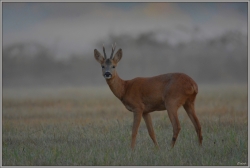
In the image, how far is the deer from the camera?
8.27 metres

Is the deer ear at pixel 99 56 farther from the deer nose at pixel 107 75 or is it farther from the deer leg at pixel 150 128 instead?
the deer leg at pixel 150 128

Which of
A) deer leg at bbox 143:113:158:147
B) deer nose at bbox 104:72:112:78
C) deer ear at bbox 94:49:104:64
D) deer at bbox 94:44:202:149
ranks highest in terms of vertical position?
deer ear at bbox 94:49:104:64

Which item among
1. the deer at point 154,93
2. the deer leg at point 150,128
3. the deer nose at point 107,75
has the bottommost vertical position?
the deer leg at point 150,128

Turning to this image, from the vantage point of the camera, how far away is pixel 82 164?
7.32 m

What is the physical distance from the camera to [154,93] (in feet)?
27.9

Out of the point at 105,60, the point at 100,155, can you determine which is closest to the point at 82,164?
the point at 100,155

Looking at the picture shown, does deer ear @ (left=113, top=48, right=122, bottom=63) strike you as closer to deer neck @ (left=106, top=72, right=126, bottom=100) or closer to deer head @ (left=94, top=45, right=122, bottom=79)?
deer head @ (left=94, top=45, right=122, bottom=79)

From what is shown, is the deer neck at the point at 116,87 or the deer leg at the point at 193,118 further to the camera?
the deer neck at the point at 116,87

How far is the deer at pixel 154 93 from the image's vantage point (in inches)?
326

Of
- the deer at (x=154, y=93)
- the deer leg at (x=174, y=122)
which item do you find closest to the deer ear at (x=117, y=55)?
the deer at (x=154, y=93)

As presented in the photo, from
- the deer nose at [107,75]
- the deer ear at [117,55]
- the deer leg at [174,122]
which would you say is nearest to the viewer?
the deer leg at [174,122]

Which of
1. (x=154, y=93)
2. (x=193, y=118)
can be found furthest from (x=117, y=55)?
(x=193, y=118)

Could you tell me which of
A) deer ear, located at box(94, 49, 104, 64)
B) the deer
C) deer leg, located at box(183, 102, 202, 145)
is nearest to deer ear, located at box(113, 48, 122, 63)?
the deer

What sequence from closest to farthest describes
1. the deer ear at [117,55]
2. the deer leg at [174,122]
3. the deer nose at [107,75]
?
the deer leg at [174,122] < the deer nose at [107,75] < the deer ear at [117,55]
